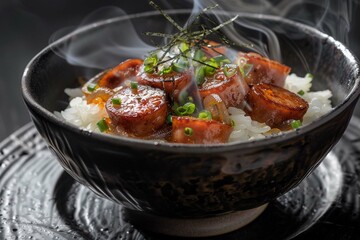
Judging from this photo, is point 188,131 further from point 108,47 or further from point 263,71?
point 108,47

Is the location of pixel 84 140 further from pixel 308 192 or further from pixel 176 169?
pixel 308 192

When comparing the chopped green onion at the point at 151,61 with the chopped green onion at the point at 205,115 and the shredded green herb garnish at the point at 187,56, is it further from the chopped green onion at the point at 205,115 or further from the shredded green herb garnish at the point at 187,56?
the chopped green onion at the point at 205,115

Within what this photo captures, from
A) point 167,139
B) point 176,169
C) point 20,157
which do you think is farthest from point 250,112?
point 20,157

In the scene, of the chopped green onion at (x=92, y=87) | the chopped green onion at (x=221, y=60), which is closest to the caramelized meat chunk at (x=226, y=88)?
the chopped green onion at (x=221, y=60)

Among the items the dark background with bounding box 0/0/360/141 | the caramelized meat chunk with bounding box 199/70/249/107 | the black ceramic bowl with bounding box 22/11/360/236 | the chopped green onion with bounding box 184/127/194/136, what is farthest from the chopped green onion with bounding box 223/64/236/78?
the dark background with bounding box 0/0/360/141

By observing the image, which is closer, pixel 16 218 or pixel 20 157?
pixel 16 218

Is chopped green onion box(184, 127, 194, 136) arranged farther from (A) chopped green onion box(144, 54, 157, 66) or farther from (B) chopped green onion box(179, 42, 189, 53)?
(B) chopped green onion box(179, 42, 189, 53)
